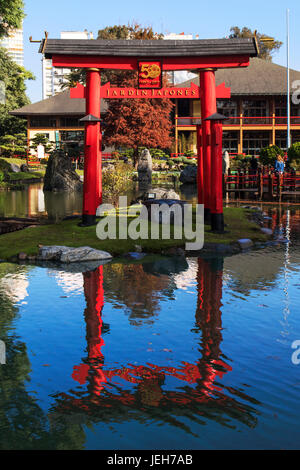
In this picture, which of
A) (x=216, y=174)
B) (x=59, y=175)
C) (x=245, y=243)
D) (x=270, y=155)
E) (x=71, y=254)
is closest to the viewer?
(x=71, y=254)

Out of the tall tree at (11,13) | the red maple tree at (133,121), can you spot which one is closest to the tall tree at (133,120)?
the red maple tree at (133,121)

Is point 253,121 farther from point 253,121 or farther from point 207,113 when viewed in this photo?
point 207,113

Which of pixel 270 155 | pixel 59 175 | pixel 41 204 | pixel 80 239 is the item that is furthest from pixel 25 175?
pixel 80 239

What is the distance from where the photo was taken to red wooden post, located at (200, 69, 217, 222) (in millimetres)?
17000

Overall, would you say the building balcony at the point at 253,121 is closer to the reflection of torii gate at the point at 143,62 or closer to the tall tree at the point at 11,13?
the tall tree at the point at 11,13

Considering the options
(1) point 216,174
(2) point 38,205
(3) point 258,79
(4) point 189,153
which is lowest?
(2) point 38,205

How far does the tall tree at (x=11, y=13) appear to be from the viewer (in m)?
34.4

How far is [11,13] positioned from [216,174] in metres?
24.3

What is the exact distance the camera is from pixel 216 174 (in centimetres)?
1647

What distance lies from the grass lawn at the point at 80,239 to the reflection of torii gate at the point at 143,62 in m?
0.69

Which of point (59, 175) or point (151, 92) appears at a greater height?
point (151, 92)

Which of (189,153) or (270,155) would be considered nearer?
(270,155)

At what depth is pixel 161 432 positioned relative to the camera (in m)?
5.54

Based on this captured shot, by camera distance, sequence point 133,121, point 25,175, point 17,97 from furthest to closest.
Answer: point 17,97 → point 133,121 → point 25,175
